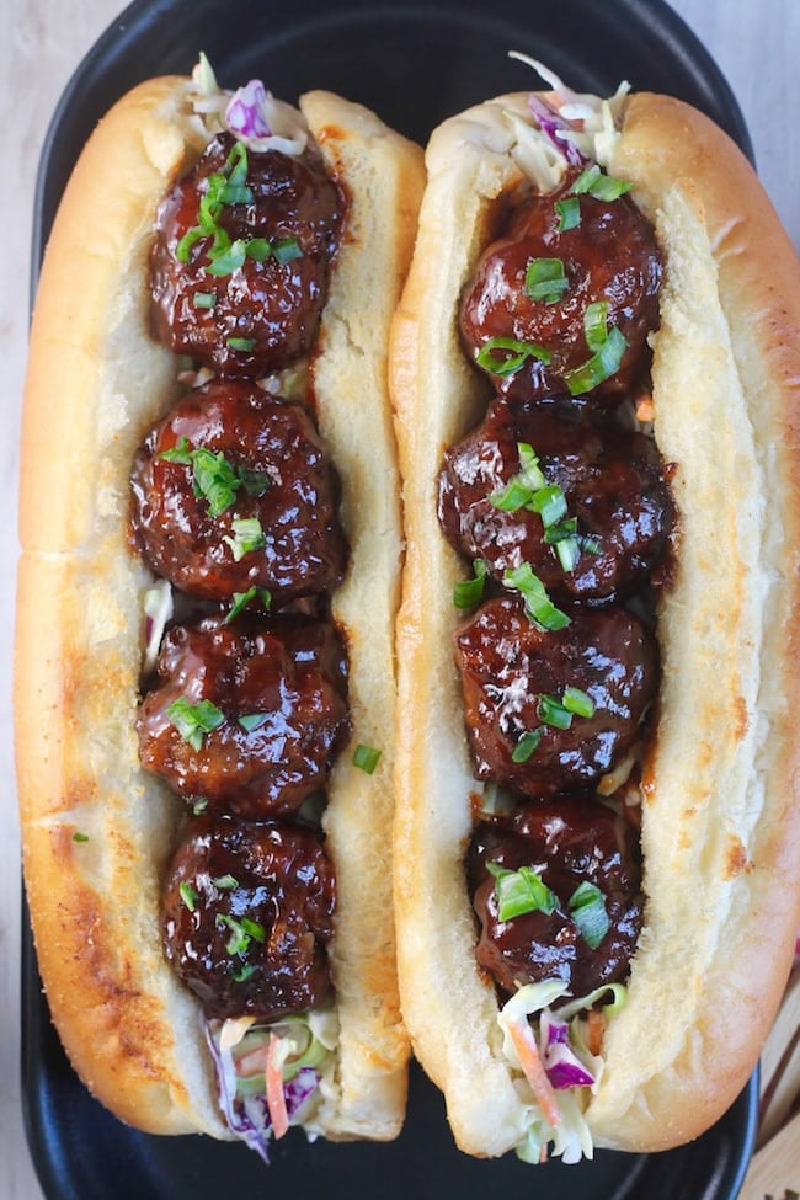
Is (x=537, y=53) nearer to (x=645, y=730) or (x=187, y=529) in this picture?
(x=187, y=529)

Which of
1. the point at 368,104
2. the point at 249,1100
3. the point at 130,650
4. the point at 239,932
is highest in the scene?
the point at 368,104

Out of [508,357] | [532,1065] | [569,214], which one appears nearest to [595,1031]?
[532,1065]

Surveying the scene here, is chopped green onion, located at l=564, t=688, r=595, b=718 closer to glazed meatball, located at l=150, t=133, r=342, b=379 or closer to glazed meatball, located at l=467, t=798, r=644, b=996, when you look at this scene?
glazed meatball, located at l=467, t=798, r=644, b=996

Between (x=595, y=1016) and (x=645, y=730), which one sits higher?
(x=645, y=730)

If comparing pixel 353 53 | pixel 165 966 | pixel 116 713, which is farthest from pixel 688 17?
pixel 165 966

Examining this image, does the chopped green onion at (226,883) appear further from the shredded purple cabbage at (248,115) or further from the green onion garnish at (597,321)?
the shredded purple cabbage at (248,115)

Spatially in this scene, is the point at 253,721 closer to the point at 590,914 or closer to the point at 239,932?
the point at 239,932
